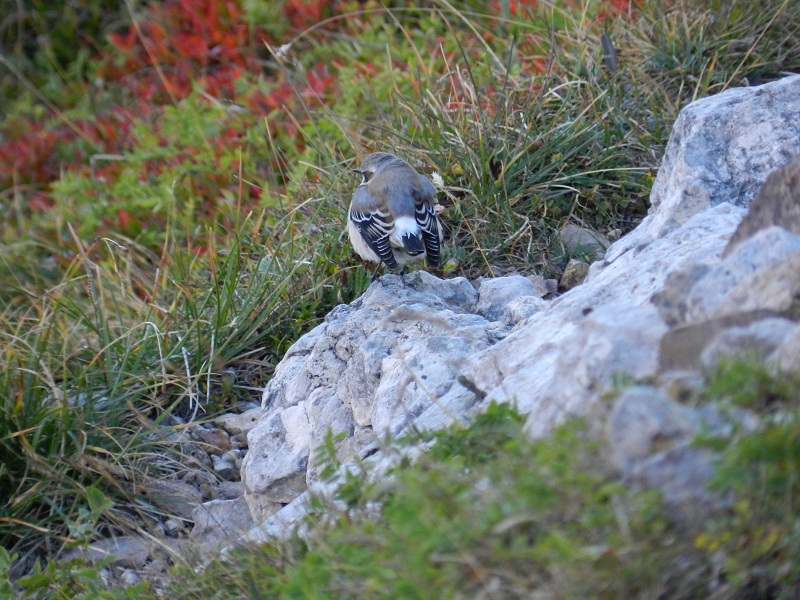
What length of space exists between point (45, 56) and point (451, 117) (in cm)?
707

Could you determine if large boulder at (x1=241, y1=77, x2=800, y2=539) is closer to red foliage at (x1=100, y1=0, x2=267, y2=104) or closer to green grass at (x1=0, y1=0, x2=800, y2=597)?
green grass at (x1=0, y1=0, x2=800, y2=597)

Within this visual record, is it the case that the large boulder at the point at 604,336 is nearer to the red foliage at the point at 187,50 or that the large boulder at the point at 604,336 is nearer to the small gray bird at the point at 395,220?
the small gray bird at the point at 395,220

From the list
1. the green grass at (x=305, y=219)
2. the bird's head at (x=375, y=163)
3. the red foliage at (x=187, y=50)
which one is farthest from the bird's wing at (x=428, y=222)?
the red foliage at (x=187, y=50)

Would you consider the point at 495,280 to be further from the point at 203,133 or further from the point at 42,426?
the point at 203,133

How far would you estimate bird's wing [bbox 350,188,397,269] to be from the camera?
190 inches

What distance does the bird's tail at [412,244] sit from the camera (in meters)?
4.78

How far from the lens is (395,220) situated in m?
4.91

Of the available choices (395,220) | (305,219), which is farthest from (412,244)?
(305,219)

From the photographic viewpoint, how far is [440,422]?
134 inches

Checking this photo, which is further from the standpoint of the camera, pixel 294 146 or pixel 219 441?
pixel 294 146

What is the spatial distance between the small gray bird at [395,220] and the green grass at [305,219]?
451 mm

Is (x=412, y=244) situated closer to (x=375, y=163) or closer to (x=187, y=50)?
(x=375, y=163)

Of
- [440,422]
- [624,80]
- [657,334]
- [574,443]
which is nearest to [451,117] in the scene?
[624,80]

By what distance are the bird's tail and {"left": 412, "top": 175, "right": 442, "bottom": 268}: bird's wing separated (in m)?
0.07
